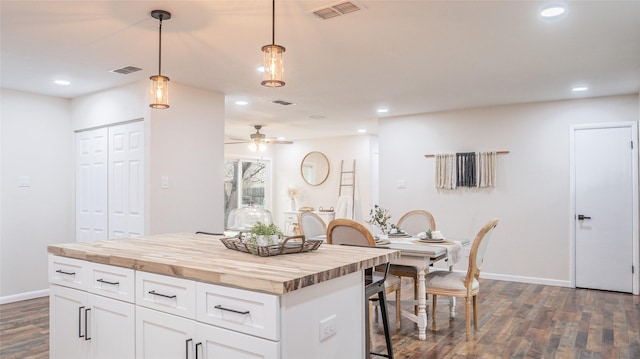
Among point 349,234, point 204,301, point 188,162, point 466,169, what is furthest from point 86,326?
point 466,169

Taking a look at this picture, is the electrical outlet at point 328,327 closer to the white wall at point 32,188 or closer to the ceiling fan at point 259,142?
the white wall at point 32,188

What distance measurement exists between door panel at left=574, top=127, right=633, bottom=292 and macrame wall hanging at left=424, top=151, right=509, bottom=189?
3.18 feet

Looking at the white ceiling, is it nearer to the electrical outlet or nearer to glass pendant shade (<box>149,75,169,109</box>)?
glass pendant shade (<box>149,75,169,109</box>)

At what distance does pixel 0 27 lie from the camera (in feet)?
9.63

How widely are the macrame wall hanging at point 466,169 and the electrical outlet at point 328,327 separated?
4668 mm

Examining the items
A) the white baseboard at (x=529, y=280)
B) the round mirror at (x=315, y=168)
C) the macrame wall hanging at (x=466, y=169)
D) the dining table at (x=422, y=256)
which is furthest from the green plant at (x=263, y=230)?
the round mirror at (x=315, y=168)

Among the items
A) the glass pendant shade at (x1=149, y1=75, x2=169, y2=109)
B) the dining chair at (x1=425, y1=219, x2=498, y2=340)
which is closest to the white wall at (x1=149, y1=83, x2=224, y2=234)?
the glass pendant shade at (x1=149, y1=75, x2=169, y2=109)

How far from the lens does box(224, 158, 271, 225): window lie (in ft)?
30.1

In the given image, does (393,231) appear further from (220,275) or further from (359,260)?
(220,275)

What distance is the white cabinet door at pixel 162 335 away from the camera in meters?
1.69

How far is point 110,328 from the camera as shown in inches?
80.5

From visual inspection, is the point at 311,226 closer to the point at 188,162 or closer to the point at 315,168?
the point at 188,162

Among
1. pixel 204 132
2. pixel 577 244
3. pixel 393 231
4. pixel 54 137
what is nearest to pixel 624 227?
pixel 577 244

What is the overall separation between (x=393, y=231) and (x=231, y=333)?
2.90m
